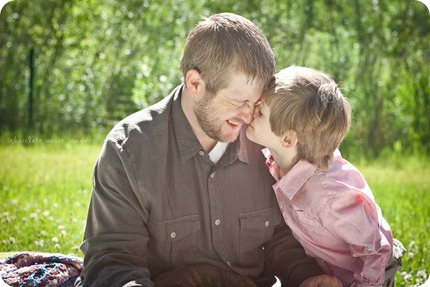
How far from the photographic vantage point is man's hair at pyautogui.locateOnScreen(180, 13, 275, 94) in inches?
111

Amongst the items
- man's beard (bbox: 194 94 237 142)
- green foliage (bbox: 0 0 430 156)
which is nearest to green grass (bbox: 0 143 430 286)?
green foliage (bbox: 0 0 430 156)

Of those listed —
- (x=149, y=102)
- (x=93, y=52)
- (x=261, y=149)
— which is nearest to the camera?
(x=261, y=149)

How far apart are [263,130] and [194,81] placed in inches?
14.1

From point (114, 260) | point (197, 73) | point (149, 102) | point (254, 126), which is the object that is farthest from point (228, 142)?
point (149, 102)

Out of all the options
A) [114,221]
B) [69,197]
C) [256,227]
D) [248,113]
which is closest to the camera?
[114,221]

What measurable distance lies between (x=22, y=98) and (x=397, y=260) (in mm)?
4602

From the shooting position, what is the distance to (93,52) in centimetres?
681

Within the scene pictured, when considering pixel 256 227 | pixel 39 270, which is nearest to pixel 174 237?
pixel 256 227

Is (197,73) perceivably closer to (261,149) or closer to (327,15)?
(261,149)

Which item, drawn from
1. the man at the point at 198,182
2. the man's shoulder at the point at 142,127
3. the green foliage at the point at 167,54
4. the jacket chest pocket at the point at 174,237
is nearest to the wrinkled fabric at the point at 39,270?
the man at the point at 198,182

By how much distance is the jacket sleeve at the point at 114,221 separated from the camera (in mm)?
2674

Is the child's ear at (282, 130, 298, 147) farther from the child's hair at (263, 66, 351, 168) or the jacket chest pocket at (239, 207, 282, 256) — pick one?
the jacket chest pocket at (239, 207, 282, 256)

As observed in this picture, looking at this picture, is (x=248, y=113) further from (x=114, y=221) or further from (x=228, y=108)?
(x=114, y=221)

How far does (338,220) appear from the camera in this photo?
9.30ft
